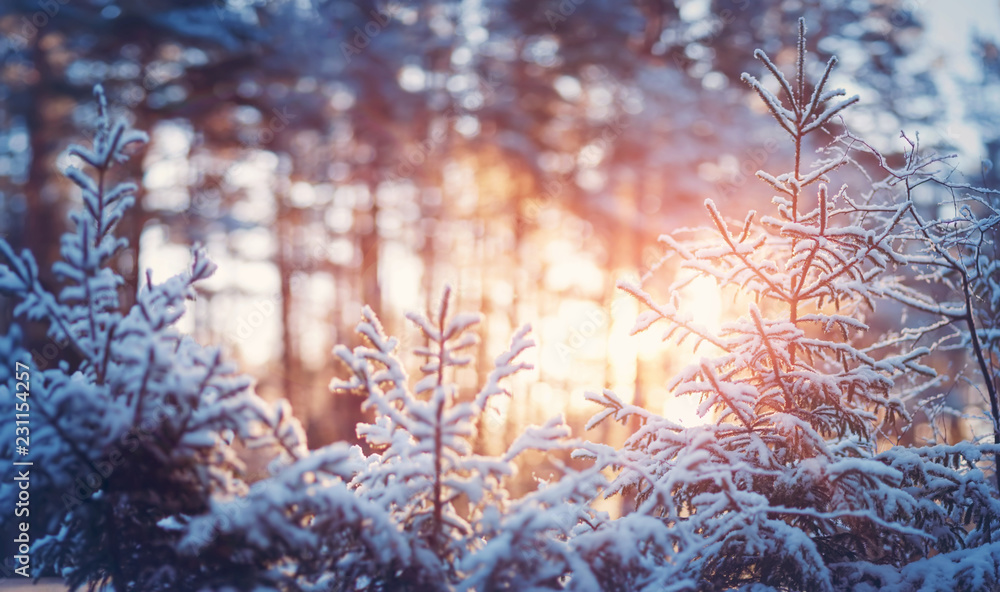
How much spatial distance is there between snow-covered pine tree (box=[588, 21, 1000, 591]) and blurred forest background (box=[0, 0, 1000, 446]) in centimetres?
1023

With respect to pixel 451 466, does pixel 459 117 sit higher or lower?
higher

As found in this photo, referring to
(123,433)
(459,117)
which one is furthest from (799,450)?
(459,117)

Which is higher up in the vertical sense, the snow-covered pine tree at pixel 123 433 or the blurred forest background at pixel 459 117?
the blurred forest background at pixel 459 117

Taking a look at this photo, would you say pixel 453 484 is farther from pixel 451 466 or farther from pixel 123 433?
pixel 123 433

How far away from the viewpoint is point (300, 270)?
→ 20.4m

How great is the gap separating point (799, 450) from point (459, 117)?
47.6 ft

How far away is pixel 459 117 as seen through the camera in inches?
638

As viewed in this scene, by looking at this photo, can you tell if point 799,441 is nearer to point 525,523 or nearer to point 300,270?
point 525,523

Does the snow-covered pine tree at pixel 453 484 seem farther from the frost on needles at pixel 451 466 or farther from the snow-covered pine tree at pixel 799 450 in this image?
the snow-covered pine tree at pixel 799 450

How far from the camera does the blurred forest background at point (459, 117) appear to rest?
1336cm

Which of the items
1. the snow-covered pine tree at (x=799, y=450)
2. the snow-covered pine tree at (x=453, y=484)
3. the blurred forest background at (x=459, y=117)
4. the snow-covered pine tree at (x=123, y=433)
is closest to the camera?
the snow-covered pine tree at (x=123, y=433)

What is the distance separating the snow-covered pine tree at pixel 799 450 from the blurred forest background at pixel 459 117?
403 inches

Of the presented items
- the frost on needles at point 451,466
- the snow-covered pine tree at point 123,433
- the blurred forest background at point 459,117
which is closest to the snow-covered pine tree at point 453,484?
the frost on needles at point 451,466

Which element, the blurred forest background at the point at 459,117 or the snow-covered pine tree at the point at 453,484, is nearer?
the snow-covered pine tree at the point at 453,484
